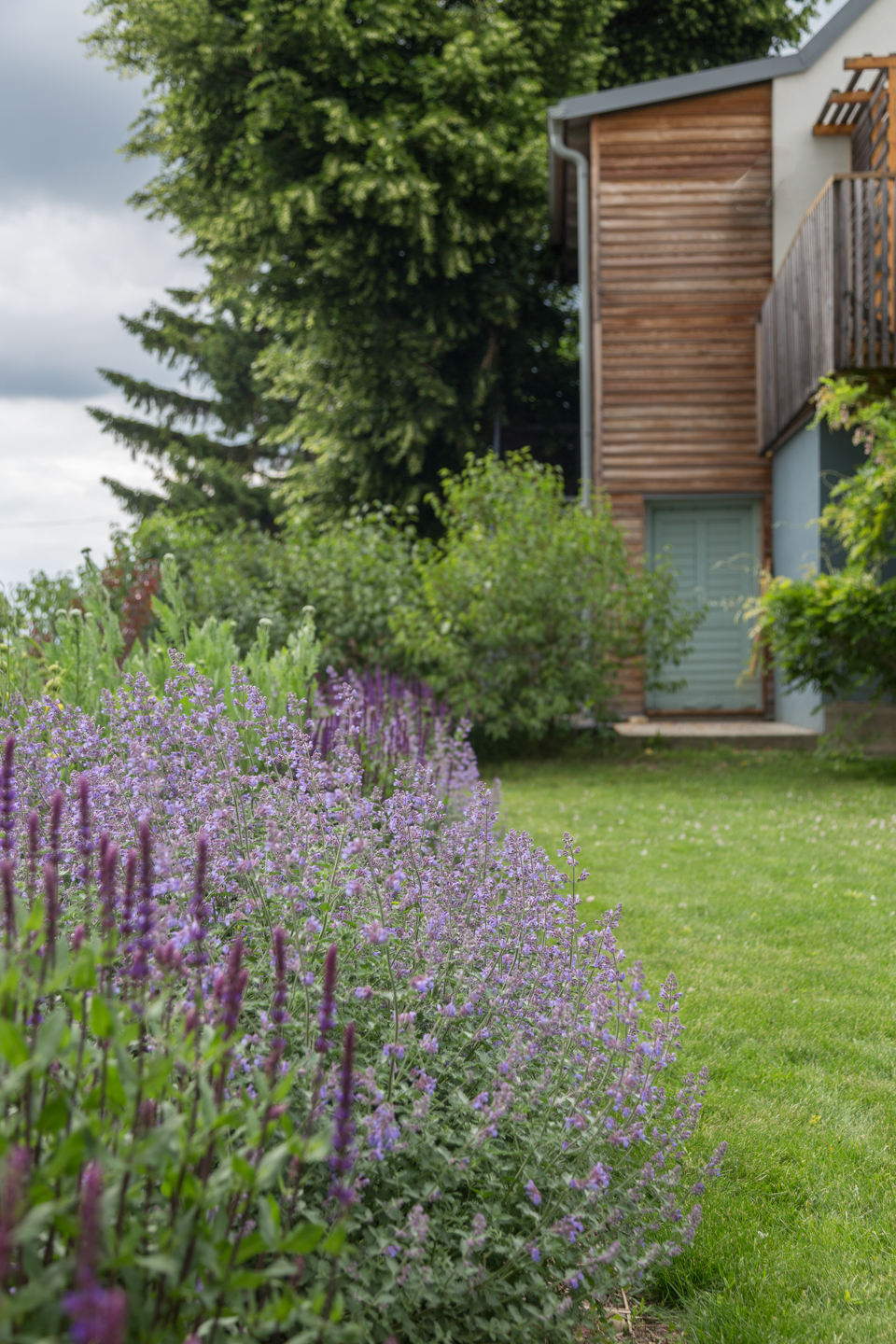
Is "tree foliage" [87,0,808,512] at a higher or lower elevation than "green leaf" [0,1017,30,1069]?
higher

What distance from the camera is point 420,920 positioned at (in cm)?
232

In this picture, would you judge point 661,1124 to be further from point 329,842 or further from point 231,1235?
point 231,1235

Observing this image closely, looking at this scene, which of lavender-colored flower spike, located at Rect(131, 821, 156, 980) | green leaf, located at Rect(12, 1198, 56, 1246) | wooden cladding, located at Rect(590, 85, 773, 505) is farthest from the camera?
wooden cladding, located at Rect(590, 85, 773, 505)

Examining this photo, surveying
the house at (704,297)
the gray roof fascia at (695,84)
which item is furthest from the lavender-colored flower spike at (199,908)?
the gray roof fascia at (695,84)

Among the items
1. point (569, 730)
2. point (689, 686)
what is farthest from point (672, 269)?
point (569, 730)

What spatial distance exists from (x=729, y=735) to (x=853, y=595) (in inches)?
108

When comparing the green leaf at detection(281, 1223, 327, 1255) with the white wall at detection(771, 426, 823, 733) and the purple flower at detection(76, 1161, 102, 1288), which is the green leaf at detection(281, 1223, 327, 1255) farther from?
the white wall at detection(771, 426, 823, 733)

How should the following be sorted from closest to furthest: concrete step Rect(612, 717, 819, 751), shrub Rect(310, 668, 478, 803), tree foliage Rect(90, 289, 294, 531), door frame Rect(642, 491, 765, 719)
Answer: shrub Rect(310, 668, 478, 803), concrete step Rect(612, 717, 819, 751), door frame Rect(642, 491, 765, 719), tree foliage Rect(90, 289, 294, 531)

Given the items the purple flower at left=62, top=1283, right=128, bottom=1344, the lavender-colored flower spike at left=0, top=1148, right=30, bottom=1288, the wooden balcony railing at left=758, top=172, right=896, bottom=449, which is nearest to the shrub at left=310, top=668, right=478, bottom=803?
the lavender-colored flower spike at left=0, top=1148, right=30, bottom=1288

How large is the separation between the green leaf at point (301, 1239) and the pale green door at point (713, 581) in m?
11.3

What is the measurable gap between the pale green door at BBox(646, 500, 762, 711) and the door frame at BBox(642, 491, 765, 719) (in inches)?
0.6

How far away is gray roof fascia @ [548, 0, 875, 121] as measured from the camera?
11484 millimetres

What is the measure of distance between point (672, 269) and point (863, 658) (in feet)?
19.4

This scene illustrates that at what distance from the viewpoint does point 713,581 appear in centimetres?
1220
